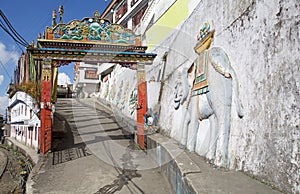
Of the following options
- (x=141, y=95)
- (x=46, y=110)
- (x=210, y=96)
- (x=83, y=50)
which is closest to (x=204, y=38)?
(x=210, y=96)

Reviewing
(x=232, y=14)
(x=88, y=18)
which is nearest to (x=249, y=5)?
(x=232, y=14)

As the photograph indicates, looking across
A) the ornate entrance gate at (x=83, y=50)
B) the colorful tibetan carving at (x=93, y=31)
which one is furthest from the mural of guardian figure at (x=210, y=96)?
the colorful tibetan carving at (x=93, y=31)

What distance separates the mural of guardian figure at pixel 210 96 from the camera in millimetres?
3818

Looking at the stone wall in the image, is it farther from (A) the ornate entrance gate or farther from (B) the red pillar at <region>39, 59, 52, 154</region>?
(B) the red pillar at <region>39, 59, 52, 154</region>

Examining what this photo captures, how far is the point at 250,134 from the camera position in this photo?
3.16m

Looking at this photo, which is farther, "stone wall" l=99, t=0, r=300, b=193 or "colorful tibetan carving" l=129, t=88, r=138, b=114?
"colorful tibetan carving" l=129, t=88, r=138, b=114

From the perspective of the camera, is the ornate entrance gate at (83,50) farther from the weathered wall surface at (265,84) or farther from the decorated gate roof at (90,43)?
the weathered wall surface at (265,84)

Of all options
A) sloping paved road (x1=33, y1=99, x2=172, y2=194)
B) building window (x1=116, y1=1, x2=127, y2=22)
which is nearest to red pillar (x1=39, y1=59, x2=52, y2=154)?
sloping paved road (x1=33, y1=99, x2=172, y2=194)

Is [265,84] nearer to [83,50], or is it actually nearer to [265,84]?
[265,84]

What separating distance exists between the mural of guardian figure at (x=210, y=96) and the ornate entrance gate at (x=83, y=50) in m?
2.78

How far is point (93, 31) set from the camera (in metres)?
7.99

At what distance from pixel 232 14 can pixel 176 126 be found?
3.56 meters

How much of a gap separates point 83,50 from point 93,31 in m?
0.77

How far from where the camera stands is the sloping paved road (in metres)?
4.88
